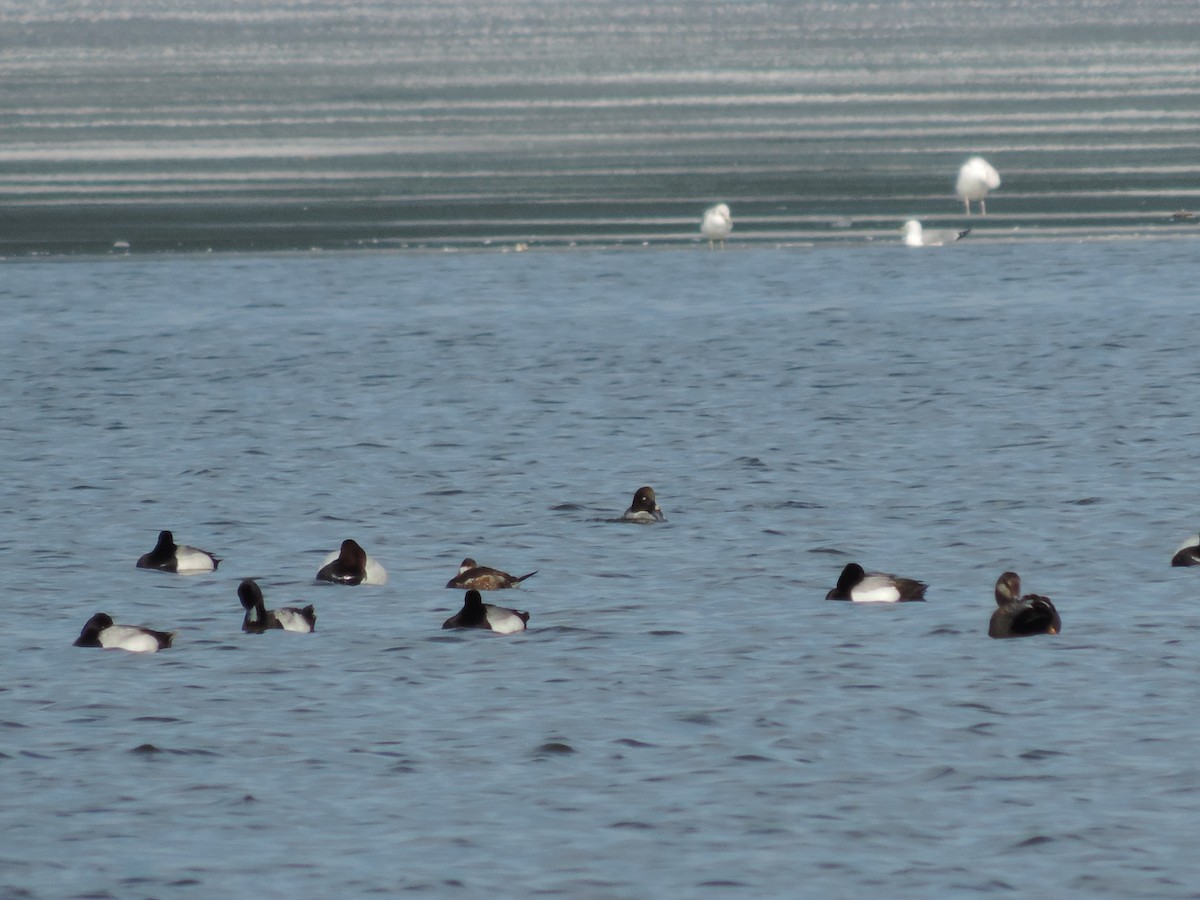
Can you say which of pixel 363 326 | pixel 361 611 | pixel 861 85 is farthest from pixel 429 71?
pixel 361 611

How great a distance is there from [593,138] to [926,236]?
12.9 m

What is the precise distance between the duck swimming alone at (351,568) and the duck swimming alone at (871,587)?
9.63 ft

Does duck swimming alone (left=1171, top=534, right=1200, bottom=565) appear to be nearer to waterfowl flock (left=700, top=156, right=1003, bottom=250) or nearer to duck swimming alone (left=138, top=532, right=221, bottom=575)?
duck swimming alone (left=138, top=532, right=221, bottom=575)

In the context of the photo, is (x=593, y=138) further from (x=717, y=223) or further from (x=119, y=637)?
(x=119, y=637)

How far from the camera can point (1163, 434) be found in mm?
18531

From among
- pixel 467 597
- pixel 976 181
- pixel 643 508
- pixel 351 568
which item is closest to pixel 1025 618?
pixel 467 597

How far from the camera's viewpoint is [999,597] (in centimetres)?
1284

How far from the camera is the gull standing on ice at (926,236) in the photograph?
30.4 meters

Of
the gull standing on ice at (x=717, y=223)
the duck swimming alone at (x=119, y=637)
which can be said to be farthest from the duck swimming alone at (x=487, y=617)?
the gull standing on ice at (x=717, y=223)

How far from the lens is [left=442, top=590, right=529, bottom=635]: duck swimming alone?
12477 millimetres

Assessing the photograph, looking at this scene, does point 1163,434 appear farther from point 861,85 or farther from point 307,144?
point 861,85

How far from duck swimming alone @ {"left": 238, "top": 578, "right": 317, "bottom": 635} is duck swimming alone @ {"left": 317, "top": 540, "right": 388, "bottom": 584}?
87 centimetres

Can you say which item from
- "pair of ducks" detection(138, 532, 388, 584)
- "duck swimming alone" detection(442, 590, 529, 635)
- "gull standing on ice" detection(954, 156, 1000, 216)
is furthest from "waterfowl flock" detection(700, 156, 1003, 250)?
"duck swimming alone" detection(442, 590, 529, 635)

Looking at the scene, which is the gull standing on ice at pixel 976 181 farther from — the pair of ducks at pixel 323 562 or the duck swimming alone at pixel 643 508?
the pair of ducks at pixel 323 562
